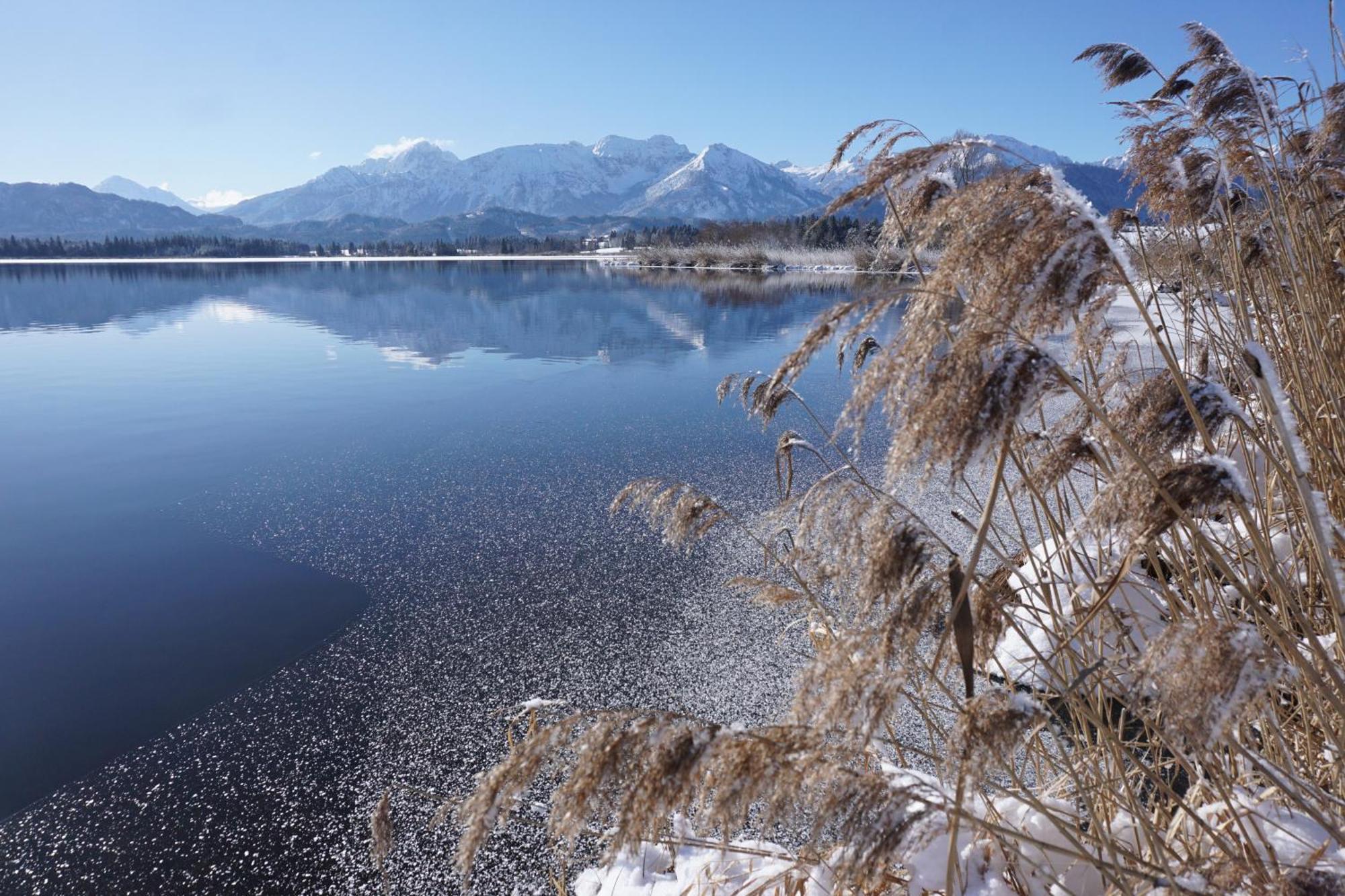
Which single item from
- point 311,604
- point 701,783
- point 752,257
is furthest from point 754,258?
point 701,783

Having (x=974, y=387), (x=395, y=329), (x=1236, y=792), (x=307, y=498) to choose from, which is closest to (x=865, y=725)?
(x=974, y=387)

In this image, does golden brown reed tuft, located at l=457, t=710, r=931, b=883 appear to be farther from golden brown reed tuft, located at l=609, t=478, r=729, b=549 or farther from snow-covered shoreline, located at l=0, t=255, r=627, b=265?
snow-covered shoreline, located at l=0, t=255, r=627, b=265

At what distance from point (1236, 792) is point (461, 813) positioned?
1.49 metres

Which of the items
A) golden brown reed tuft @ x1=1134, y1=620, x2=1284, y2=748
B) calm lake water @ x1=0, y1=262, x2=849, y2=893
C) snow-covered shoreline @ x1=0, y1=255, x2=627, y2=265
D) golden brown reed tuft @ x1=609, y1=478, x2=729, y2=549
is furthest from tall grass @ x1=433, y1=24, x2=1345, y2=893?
snow-covered shoreline @ x1=0, y1=255, x2=627, y2=265

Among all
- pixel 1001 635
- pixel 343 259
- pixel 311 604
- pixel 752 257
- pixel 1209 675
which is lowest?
pixel 311 604

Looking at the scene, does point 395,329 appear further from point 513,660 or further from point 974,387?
point 974,387

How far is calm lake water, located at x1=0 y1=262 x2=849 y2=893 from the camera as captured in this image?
8.95 feet

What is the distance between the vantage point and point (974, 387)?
2.88 ft

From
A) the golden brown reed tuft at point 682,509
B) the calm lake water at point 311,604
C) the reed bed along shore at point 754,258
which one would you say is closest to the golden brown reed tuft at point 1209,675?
the golden brown reed tuft at point 682,509

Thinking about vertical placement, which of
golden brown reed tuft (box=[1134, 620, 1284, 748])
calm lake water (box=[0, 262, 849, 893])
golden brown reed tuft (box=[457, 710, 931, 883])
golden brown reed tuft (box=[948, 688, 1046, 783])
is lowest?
calm lake water (box=[0, 262, 849, 893])

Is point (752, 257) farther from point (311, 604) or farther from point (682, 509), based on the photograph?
point (682, 509)

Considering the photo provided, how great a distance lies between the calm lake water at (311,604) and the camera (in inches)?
107

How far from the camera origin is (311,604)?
4.26m

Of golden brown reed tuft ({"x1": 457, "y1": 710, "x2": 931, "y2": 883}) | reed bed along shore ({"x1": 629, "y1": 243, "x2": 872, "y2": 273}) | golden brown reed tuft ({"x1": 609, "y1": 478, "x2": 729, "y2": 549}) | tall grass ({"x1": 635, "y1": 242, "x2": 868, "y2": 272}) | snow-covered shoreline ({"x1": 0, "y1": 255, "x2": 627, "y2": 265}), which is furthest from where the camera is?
snow-covered shoreline ({"x1": 0, "y1": 255, "x2": 627, "y2": 265})
